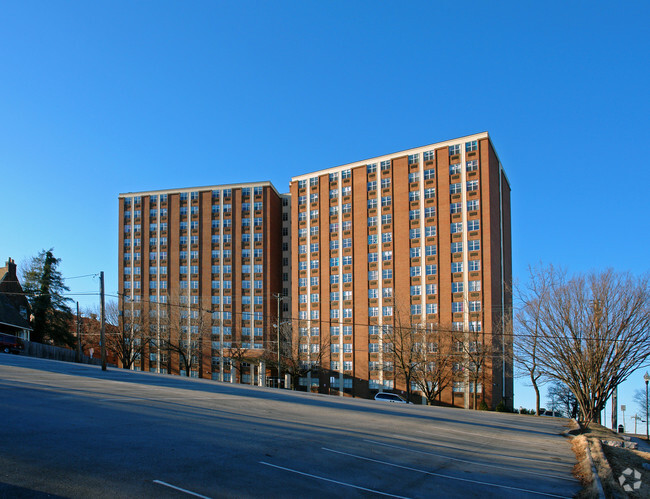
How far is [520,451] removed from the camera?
17.6m

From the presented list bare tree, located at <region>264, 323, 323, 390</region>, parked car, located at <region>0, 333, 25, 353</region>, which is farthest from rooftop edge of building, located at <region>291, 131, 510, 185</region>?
parked car, located at <region>0, 333, 25, 353</region>

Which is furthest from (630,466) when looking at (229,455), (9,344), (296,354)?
(296,354)

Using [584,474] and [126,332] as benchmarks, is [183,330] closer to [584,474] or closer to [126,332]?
[126,332]

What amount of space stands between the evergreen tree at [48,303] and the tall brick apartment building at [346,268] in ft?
34.8

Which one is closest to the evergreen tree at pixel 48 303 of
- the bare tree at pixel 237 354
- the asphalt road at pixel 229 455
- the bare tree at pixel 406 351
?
the bare tree at pixel 237 354

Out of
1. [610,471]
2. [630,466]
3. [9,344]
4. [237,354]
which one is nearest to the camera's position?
[610,471]

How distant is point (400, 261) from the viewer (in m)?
78.7

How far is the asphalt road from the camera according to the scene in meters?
8.95

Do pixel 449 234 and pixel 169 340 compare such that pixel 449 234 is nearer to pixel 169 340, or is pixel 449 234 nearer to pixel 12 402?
pixel 169 340

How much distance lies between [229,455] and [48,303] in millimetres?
71264

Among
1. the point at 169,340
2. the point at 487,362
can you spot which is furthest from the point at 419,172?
the point at 169,340

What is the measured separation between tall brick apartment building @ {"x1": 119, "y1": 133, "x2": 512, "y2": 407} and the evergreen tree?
34.8 feet

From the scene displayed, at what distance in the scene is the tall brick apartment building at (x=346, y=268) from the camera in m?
70.7

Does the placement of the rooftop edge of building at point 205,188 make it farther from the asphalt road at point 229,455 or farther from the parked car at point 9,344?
the asphalt road at point 229,455
